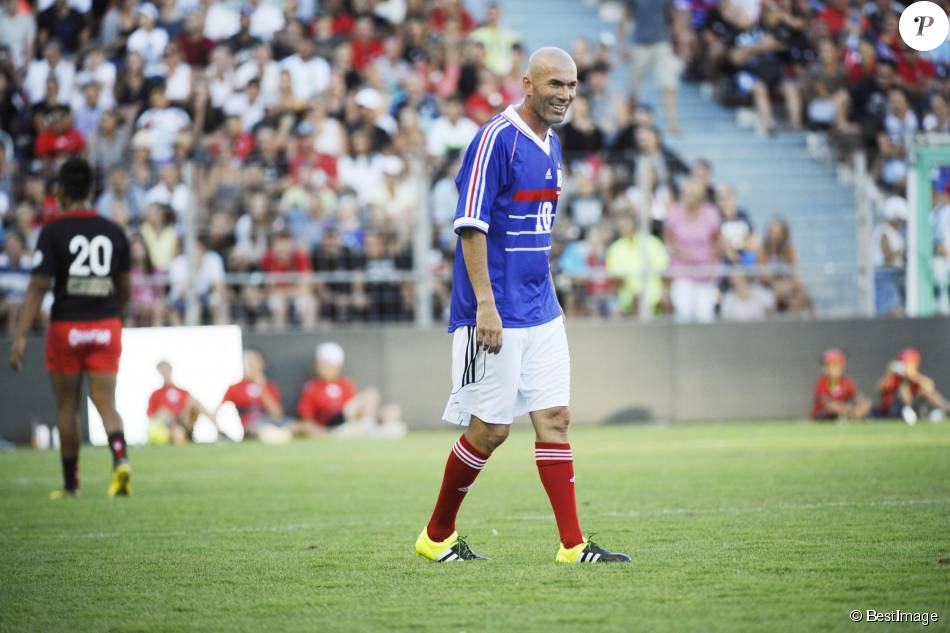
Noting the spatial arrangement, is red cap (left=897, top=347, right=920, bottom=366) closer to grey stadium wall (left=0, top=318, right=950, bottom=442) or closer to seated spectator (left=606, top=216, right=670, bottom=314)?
grey stadium wall (left=0, top=318, right=950, bottom=442)

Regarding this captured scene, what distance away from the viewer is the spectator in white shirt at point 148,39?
2189 centimetres

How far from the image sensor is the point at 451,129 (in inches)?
775

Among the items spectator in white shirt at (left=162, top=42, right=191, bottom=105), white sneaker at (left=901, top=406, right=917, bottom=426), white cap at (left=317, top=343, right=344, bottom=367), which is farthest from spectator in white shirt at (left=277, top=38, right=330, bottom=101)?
white sneaker at (left=901, top=406, right=917, bottom=426)

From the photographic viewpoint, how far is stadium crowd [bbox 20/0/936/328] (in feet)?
58.3

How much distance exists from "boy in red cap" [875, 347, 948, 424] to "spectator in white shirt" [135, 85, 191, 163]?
9.89m

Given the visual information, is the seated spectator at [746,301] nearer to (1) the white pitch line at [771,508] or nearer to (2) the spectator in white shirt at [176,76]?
(2) the spectator in white shirt at [176,76]

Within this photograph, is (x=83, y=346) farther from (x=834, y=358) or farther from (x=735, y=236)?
(x=834, y=358)

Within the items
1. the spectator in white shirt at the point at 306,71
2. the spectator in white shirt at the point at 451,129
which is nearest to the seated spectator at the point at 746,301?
the spectator in white shirt at the point at 451,129

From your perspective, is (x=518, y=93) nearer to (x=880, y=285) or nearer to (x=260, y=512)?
(x=880, y=285)

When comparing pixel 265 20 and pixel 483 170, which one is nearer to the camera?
pixel 483 170

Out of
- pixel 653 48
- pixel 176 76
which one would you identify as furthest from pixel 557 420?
pixel 176 76

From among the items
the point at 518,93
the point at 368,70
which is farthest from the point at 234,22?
the point at 518,93

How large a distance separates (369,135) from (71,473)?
946 cm

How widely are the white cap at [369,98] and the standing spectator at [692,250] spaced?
476 cm
